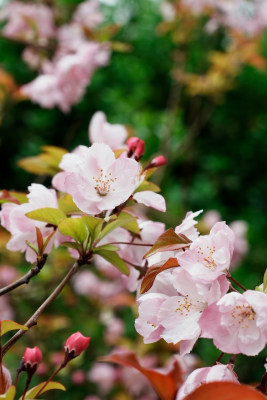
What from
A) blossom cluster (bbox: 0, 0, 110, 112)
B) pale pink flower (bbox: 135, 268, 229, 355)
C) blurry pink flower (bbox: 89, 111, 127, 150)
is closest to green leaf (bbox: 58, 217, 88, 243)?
pale pink flower (bbox: 135, 268, 229, 355)

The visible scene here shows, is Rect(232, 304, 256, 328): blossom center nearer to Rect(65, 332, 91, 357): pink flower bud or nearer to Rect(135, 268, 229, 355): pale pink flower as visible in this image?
Rect(135, 268, 229, 355): pale pink flower

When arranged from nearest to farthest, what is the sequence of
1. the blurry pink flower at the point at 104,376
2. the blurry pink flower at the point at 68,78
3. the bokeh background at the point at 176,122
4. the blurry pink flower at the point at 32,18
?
1. the blurry pink flower at the point at 68,78
2. the blurry pink flower at the point at 32,18
3. the blurry pink flower at the point at 104,376
4. the bokeh background at the point at 176,122

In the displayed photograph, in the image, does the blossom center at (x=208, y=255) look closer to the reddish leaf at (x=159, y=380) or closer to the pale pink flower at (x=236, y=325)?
the pale pink flower at (x=236, y=325)

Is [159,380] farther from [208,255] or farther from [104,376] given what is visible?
[104,376]

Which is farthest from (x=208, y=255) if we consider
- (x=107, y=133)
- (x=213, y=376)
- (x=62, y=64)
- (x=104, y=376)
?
(x=104, y=376)

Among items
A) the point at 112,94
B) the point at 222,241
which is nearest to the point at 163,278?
the point at 222,241

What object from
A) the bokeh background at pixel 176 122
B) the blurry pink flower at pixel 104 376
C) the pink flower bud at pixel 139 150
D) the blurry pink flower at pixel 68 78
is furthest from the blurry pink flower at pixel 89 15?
the pink flower bud at pixel 139 150
